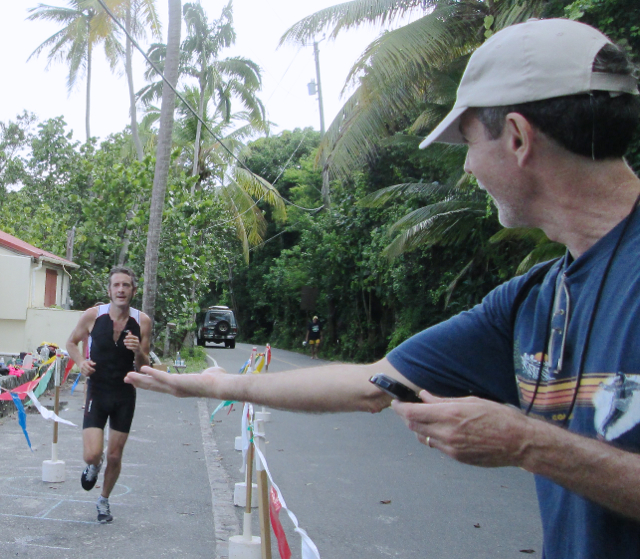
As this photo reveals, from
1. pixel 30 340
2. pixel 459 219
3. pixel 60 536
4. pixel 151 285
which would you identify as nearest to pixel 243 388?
pixel 60 536

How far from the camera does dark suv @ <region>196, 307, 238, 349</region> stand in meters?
36.9

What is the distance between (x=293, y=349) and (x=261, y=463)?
1354 inches

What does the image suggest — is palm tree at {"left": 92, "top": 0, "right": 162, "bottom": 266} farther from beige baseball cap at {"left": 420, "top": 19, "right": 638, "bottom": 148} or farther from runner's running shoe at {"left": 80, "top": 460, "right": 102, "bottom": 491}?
beige baseball cap at {"left": 420, "top": 19, "right": 638, "bottom": 148}

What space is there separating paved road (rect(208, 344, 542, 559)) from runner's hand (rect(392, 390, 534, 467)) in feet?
8.02

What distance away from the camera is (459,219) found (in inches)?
523

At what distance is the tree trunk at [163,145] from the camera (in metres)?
13.5

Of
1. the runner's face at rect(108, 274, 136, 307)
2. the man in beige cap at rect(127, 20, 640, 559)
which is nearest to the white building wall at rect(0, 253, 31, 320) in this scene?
the runner's face at rect(108, 274, 136, 307)

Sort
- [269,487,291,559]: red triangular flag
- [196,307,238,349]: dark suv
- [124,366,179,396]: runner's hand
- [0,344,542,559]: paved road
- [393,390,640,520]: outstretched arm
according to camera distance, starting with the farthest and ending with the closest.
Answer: [196,307,238,349]: dark suv
[0,344,542,559]: paved road
[269,487,291,559]: red triangular flag
[124,366,179,396]: runner's hand
[393,390,640,520]: outstretched arm

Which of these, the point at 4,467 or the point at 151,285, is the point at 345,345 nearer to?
the point at 151,285

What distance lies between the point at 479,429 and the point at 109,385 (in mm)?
5446

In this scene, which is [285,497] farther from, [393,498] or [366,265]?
[366,265]

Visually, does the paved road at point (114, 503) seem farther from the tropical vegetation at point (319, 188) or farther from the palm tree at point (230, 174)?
the palm tree at point (230, 174)

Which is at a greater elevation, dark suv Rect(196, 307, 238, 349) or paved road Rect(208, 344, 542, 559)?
dark suv Rect(196, 307, 238, 349)

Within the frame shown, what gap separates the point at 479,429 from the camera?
45.9 inches
